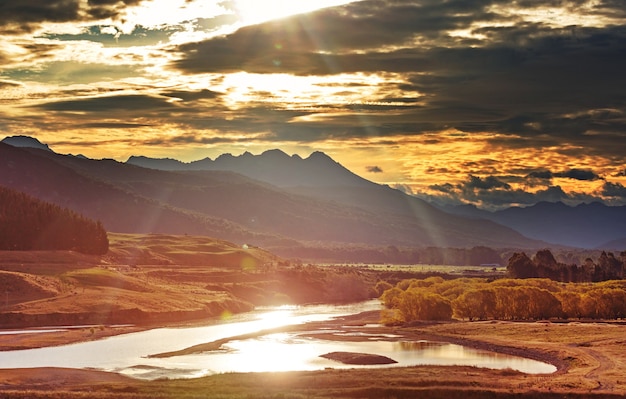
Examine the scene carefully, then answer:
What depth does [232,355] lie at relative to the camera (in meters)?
128

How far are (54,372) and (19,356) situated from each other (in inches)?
875

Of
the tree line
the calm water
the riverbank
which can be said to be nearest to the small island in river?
the calm water

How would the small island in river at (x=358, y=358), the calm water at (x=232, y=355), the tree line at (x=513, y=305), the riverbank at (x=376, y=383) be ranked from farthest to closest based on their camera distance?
the tree line at (x=513, y=305)
the small island in river at (x=358, y=358)
the calm water at (x=232, y=355)
the riverbank at (x=376, y=383)

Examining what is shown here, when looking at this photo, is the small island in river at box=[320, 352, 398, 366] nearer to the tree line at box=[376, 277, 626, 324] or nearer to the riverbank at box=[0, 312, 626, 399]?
the riverbank at box=[0, 312, 626, 399]

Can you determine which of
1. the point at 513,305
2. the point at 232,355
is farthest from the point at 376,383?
the point at 513,305

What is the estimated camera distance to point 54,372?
10381cm

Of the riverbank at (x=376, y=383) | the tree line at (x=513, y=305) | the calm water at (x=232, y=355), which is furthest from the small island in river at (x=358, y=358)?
the tree line at (x=513, y=305)

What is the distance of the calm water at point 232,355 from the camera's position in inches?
4459

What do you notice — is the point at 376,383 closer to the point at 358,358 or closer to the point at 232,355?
the point at 358,358

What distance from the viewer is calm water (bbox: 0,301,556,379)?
113 meters

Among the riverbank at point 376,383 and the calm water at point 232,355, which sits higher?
the riverbank at point 376,383

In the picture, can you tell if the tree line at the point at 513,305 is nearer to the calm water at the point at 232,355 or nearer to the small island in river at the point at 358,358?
the calm water at the point at 232,355

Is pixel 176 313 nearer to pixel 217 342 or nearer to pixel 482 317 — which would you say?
pixel 217 342

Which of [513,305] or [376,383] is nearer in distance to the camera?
[376,383]
